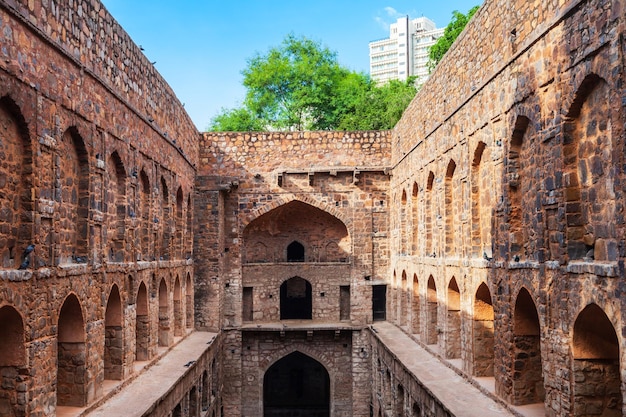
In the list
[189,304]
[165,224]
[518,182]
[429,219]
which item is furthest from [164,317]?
[518,182]

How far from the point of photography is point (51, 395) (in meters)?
7.34

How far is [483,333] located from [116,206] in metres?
6.12

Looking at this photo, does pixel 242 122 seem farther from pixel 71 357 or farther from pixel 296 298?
pixel 71 357

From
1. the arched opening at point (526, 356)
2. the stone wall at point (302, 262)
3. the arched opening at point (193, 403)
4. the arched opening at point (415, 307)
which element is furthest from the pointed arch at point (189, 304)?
the arched opening at point (526, 356)

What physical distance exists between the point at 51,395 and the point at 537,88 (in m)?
6.54

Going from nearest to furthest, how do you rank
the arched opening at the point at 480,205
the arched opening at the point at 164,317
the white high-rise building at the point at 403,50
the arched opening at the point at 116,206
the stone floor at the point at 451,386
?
the stone floor at the point at 451,386
the arched opening at the point at 480,205
the arched opening at the point at 116,206
the arched opening at the point at 164,317
the white high-rise building at the point at 403,50

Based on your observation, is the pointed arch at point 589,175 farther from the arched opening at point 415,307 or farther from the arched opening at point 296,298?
the arched opening at point 296,298

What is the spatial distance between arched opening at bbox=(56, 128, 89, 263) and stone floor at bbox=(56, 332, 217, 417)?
1.96m

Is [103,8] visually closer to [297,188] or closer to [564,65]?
[564,65]

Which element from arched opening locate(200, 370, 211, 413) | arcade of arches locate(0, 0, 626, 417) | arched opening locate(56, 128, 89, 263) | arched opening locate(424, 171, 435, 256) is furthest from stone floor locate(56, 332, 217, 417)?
arched opening locate(424, 171, 435, 256)

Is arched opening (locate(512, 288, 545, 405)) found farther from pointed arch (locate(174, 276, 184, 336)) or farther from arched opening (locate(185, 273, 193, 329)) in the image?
arched opening (locate(185, 273, 193, 329))

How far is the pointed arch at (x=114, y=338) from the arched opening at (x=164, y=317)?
3.29 metres

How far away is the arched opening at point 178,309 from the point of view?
584 inches

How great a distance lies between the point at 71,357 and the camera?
845 cm
